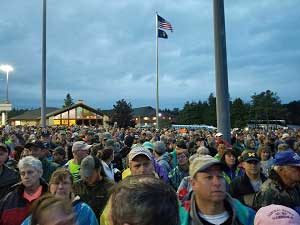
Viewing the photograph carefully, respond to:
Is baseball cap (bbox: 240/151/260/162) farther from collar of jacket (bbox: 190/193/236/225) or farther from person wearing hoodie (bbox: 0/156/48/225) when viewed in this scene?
person wearing hoodie (bbox: 0/156/48/225)

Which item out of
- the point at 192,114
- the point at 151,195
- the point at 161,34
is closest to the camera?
the point at 151,195

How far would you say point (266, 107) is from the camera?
7881 centimetres

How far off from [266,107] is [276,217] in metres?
79.2

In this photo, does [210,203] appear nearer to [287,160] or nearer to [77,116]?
[287,160]

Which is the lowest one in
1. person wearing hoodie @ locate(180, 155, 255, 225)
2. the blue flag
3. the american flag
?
person wearing hoodie @ locate(180, 155, 255, 225)

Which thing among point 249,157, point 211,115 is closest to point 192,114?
point 211,115

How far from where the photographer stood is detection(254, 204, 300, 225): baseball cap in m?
2.57

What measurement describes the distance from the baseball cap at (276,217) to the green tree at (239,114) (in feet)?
239

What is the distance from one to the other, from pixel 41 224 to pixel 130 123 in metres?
59.9

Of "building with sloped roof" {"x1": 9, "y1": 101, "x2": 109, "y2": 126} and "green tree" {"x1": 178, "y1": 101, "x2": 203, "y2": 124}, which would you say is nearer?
"building with sloped roof" {"x1": 9, "y1": 101, "x2": 109, "y2": 126}

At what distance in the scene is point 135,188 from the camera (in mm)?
1770

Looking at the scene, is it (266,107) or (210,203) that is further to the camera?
(266,107)

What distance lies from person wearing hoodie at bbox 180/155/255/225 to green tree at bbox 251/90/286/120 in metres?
76.9

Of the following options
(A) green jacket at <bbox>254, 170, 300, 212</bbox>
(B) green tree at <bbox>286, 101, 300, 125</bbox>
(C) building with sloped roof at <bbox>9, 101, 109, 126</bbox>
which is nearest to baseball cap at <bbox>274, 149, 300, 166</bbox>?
(A) green jacket at <bbox>254, 170, 300, 212</bbox>
